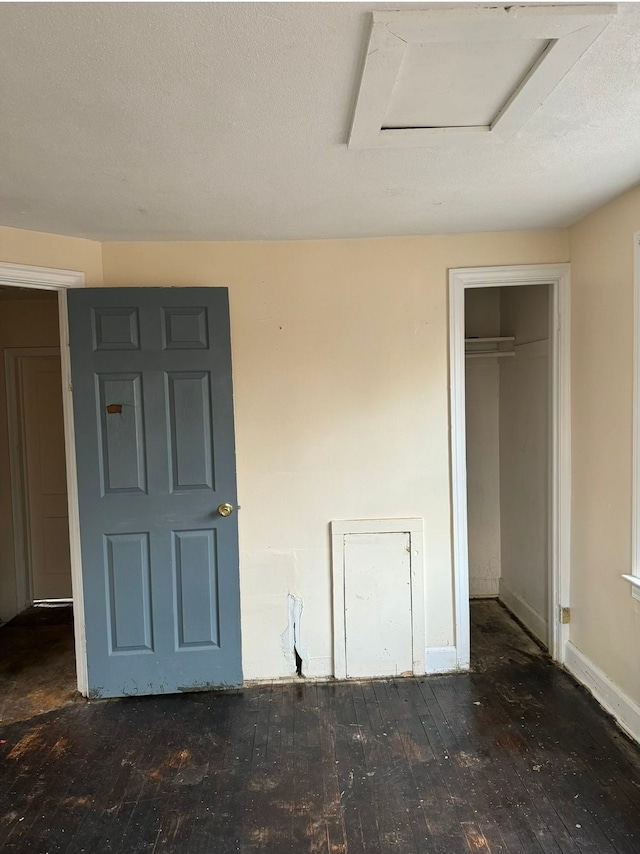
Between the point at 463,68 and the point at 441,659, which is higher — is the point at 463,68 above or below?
above

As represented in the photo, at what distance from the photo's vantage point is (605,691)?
248cm

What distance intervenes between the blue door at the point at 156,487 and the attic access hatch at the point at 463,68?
135 cm

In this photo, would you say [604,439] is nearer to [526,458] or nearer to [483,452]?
[526,458]

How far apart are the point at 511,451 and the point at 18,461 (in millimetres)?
3561

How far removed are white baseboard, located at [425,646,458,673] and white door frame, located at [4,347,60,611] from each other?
301cm

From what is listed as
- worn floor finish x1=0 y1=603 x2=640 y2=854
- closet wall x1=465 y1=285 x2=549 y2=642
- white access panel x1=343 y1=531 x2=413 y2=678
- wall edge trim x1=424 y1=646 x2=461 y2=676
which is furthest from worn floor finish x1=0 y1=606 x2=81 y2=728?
closet wall x1=465 y1=285 x2=549 y2=642

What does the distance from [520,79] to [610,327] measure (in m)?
1.38

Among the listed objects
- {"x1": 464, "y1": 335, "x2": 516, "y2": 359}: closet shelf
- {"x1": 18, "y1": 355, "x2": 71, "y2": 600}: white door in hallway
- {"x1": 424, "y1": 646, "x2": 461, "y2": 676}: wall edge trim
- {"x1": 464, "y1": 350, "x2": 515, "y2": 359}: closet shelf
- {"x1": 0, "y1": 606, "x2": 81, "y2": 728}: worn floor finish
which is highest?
{"x1": 464, "y1": 335, "x2": 516, "y2": 359}: closet shelf

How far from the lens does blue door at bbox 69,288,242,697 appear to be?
2.63 m

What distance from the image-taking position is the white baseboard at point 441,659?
2855 mm

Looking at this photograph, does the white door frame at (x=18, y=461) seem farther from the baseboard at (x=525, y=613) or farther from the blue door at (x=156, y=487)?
the baseboard at (x=525, y=613)

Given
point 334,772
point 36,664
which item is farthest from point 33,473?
point 334,772

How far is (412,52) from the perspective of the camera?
1245 millimetres

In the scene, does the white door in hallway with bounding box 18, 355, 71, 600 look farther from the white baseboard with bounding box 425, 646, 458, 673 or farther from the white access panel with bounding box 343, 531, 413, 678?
the white baseboard with bounding box 425, 646, 458, 673
